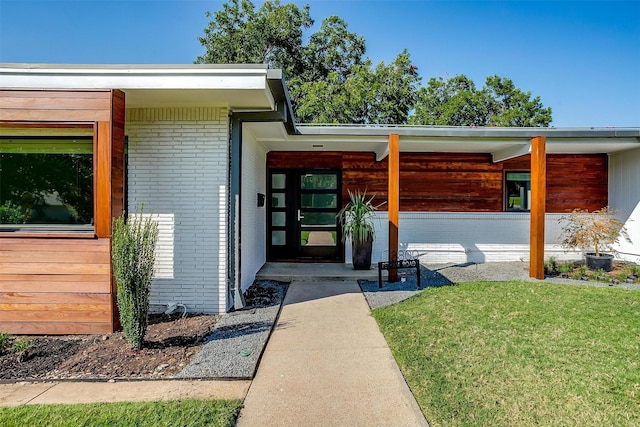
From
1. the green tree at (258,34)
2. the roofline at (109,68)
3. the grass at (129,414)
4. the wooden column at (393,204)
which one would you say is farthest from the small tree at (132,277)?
the green tree at (258,34)

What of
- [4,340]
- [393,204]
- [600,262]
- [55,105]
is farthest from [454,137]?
[4,340]

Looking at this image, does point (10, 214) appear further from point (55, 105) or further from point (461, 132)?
point (461, 132)

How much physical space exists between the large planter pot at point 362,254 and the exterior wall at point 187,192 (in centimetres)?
307

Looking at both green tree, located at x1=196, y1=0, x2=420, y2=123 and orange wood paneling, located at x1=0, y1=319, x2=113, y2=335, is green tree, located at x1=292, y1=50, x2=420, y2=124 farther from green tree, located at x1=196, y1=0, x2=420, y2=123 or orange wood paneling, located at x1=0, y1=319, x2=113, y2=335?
orange wood paneling, located at x1=0, y1=319, x2=113, y2=335

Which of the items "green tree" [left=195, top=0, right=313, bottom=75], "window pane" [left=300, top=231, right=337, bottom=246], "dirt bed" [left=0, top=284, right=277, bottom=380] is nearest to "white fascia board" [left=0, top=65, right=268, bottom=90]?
"dirt bed" [left=0, top=284, right=277, bottom=380]

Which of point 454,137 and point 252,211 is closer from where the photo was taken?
point 252,211

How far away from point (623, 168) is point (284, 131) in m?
7.58

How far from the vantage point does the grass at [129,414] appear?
85.6 inches

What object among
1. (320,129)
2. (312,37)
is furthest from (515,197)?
(312,37)

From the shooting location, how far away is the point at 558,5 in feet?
32.5

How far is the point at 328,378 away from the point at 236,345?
109cm

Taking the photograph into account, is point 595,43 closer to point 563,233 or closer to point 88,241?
point 563,233

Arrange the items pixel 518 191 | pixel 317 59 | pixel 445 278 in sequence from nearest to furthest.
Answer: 1. pixel 445 278
2. pixel 518 191
3. pixel 317 59

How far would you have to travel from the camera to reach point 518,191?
8273 millimetres
